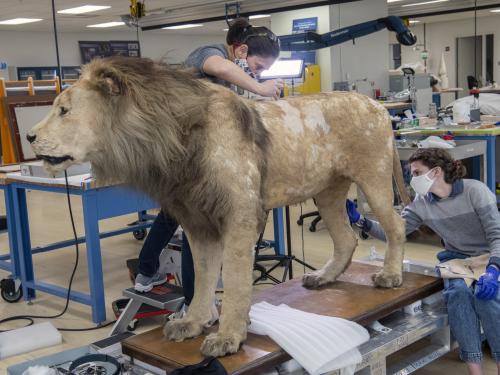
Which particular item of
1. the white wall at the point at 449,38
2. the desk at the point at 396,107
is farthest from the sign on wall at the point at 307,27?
the white wall at the point at 449,38

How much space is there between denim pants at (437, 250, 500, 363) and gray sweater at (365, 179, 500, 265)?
236 mm

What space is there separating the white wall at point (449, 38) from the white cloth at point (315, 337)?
52.3ft

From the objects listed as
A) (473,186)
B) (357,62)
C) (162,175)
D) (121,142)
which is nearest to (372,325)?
(473,186)

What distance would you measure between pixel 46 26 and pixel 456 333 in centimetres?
1366

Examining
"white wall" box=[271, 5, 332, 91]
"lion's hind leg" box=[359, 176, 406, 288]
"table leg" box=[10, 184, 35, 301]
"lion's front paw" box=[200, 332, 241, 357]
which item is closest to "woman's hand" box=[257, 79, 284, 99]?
"lion's hind leg" box=[359, 176, 406, 288]

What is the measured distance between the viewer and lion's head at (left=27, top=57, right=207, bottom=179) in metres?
1.94

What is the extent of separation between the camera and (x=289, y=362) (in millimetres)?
2254

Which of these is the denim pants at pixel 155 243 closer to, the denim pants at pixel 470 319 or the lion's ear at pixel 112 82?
the lion's ear at pixel 112 82

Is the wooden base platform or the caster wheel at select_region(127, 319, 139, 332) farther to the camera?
the caster wheel at select_region(127, 319, 139, 332)

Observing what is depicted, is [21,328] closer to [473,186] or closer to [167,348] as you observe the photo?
[167,348]

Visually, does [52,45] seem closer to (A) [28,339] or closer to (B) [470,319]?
(A) [28,339]

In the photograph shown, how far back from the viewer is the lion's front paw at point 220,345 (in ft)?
6.98

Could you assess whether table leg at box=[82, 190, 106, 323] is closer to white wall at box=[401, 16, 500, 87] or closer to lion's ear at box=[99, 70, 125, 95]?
lion's ear at box=[99, 70, 125, 95]

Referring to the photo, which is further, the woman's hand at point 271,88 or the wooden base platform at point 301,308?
the woman's hand at point 271,88
